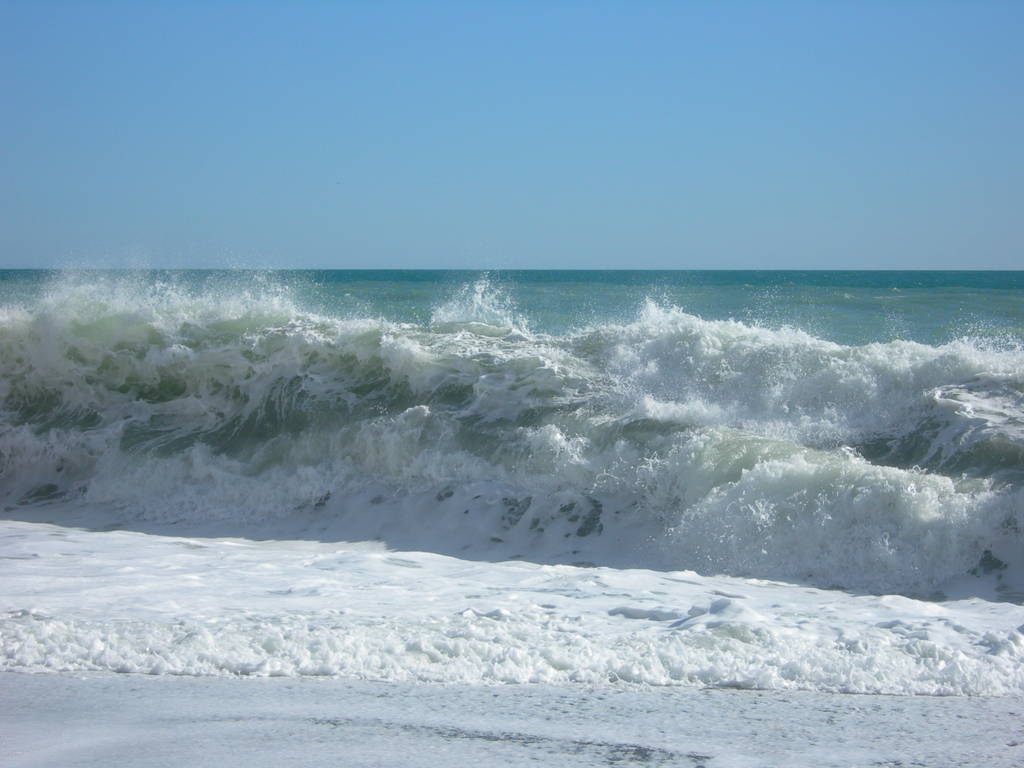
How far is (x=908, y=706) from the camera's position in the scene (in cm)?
423

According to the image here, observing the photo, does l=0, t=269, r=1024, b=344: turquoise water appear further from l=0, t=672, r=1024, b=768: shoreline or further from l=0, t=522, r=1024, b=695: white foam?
l=0, t=672, r=1024, b=768: shoreline

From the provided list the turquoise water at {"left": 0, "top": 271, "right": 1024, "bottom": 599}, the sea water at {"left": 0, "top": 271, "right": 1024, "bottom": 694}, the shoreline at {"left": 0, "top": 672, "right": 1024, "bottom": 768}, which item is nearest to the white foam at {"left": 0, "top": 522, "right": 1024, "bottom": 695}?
the sea water at {"left": 0, "top": 271, "right": 1024, "bottom": 694}

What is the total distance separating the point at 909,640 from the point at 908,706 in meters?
0.81

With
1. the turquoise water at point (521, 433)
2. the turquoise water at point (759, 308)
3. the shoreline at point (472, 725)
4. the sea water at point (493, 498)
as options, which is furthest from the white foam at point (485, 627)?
the turquoise water at point (759, 308)

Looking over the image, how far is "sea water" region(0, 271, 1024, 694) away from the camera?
4820mm

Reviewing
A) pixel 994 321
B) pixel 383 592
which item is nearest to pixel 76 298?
pixel 383 592

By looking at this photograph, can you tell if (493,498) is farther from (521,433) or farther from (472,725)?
(472,725)

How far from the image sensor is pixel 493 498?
857 cm

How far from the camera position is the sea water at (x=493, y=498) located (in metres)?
4.82

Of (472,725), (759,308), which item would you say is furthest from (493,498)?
(759,308)

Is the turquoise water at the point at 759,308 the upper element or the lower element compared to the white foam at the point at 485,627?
upper

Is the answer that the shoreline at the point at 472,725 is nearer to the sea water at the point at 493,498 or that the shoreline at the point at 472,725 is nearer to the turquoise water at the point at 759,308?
the sea water at the point at 493,498

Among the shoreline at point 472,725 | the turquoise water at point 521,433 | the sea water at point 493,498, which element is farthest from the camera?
the turquoise water at point 521,433

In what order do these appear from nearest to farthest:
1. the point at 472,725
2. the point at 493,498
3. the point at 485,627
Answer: the point at 472,725, the point at 485,627, the point at 493,498
